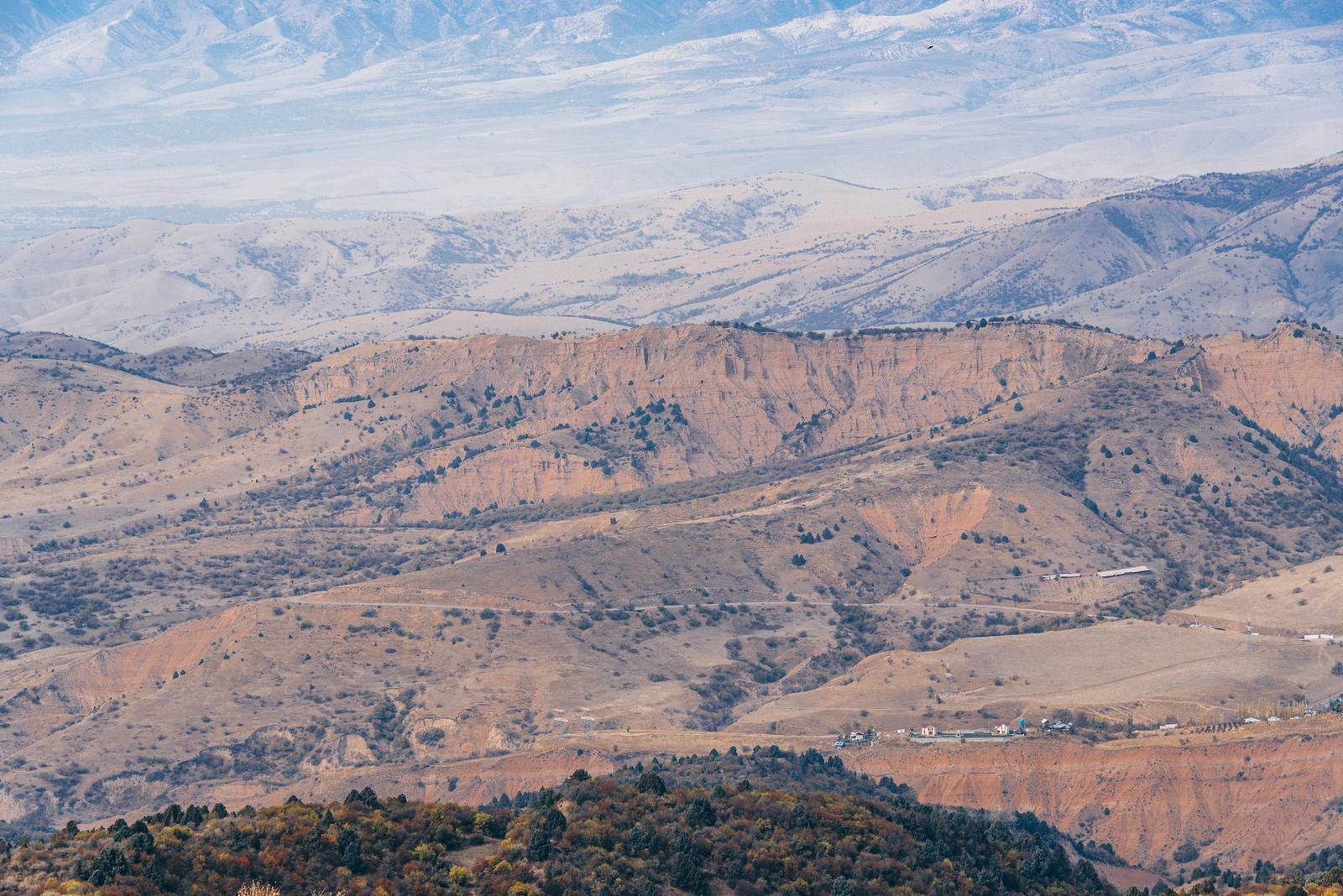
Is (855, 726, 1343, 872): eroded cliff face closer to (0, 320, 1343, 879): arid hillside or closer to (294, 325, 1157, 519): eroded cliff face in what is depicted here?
(0, 320, 1343, 879): arid hillside

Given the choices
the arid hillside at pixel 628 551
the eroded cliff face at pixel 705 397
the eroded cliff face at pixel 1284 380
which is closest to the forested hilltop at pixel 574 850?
the arid hillside at pixel 628 551

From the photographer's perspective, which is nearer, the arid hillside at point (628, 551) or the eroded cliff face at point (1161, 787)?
the eroded cliff face at point (1161, 787)

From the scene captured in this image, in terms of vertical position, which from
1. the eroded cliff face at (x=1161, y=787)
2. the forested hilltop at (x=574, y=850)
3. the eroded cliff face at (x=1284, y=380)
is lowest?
the eroded cliff face at (x=1284, y=380)

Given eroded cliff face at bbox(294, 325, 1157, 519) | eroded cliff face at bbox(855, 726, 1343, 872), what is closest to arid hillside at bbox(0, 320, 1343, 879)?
eroded cliff face at bbox(294, 325, 1157, 519)

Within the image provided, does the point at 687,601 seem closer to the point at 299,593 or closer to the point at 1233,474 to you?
the point at 299,593

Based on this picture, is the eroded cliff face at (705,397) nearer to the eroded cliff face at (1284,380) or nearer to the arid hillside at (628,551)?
the arid hillside at (628,551)

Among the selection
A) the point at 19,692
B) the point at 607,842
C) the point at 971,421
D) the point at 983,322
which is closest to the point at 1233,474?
the point at 971,421

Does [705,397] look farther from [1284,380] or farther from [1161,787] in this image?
[1161,787]
